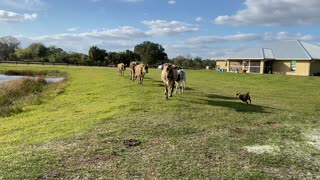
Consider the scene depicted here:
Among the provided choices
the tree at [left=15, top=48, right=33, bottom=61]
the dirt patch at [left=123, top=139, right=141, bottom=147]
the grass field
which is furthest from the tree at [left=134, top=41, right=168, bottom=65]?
the dirt patch at [left=123, top=139, right=141, bottom=147]

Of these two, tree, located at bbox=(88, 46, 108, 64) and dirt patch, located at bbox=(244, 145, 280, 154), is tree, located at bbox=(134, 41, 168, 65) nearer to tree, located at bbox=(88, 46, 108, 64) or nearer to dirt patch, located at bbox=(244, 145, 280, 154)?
tree, located at bbox=(88, 46, 108, 64)

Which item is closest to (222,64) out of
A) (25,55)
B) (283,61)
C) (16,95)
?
(283,61)

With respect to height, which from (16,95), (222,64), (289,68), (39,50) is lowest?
(16,95)

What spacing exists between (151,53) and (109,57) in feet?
36.9

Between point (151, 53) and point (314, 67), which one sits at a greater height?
point (151, 53)

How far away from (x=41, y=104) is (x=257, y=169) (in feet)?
47.8

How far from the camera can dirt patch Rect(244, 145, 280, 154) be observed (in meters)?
8.22

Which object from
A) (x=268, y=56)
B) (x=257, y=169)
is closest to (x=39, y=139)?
(x=257, y=169)

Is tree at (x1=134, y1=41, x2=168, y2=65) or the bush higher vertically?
tree at (x1=134, y1=41, x2=168, y2=65)

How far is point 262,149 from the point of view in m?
8.41

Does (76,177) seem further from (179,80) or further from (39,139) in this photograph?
(179,80)

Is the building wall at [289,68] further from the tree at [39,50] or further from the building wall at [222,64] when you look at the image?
the tree at [39,50]

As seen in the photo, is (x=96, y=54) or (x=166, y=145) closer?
(x=166, y=145)

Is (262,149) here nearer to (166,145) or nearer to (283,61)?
(166,145)
